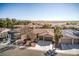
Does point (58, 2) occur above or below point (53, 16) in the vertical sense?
above

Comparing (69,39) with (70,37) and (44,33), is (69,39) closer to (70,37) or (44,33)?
(70,37)

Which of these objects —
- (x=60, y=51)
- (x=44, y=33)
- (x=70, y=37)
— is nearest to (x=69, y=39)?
(x=70, y=37)

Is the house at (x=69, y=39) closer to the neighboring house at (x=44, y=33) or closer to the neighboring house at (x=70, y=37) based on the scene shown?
the neighboring house at (x=70, y=37)

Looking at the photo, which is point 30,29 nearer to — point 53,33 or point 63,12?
point 53,33

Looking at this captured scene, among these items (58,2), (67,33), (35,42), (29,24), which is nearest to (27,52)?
(35,42)

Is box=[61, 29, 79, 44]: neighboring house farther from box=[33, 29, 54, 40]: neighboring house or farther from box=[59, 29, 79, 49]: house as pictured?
box=[33, 29, 54, 40]: neighboring house

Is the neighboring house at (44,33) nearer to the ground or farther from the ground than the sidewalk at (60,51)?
farther from the ground

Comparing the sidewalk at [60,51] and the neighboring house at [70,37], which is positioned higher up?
the neighboring house at [70,37]

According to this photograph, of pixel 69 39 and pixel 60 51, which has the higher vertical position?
pixel 69 39

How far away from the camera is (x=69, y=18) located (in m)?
2.19

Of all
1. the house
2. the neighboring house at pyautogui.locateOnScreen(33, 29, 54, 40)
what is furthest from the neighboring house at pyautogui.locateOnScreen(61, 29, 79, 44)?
the neighboring house at pyautogui.locateOnScreen(33, 29, 54, 40)

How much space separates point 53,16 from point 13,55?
599 mm

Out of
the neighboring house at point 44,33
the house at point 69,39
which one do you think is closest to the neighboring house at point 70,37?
the house at point 69,39

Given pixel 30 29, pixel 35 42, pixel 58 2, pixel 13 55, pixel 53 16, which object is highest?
pixel 58 2
